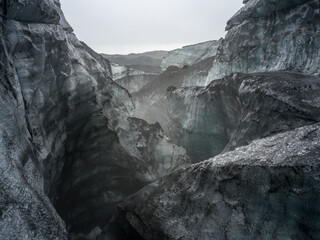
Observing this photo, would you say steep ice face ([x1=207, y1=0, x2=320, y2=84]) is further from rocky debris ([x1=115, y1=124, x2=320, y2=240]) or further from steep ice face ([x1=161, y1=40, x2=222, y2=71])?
steep ice face ([x1=161, y1=40, x2=222, y2=71])

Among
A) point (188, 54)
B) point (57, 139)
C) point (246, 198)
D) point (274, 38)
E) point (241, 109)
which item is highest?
point (188, 54)

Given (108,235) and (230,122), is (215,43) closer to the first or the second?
(230,122)

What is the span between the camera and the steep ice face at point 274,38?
8836 mm

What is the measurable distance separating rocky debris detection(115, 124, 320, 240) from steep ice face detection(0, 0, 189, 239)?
2119mm

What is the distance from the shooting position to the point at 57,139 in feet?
23.3

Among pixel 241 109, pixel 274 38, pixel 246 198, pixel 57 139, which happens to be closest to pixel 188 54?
pixel 274 38

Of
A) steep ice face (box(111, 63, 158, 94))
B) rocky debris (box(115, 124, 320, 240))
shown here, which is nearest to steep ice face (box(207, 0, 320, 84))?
rocky debris (box(115, 124, 320, 240))

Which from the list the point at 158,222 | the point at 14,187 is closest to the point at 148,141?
the point at 158,222

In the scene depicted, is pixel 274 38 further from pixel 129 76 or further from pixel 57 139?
pixel 129 76

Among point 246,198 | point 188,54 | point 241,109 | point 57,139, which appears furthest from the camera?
point 188,54

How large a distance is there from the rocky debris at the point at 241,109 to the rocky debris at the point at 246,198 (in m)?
2.08

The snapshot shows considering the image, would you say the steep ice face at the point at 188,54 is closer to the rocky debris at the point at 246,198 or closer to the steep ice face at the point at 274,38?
the steep ice face at the point at 274,38

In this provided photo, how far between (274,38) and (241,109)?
3869 millimetres

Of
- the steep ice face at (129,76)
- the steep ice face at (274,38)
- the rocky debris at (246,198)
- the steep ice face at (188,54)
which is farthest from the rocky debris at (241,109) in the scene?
the steep ice face at (188,54)
